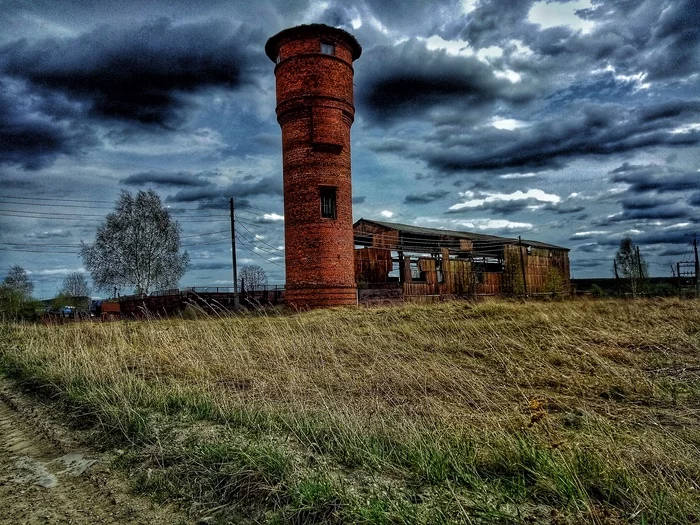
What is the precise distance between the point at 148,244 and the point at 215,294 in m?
11.8

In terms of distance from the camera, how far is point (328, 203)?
19.8m

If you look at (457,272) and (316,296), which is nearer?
(316,296)

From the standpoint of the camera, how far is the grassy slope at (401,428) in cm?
292

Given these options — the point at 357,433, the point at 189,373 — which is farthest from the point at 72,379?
the point at 357,433

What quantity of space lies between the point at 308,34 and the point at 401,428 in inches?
748

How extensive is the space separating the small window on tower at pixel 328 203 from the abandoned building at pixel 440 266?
3.19 m

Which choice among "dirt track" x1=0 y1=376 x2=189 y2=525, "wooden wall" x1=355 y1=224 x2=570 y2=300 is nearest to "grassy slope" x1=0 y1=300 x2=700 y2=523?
"dirt track" x1=0 y1=376 x2=189 y2=525

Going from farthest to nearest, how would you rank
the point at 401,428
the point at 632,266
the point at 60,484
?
the point at 632,266 < the point at 401,428 < the point at 60,484

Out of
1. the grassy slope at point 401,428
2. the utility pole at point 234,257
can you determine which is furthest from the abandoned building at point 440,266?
the grassy slope at point 401,428

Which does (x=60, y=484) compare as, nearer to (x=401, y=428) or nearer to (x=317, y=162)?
(x=401, y=428)

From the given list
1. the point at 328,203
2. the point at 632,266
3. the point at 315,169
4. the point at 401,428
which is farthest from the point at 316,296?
the point at 632,266

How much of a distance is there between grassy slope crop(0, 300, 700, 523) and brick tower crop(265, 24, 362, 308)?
33.1 feet

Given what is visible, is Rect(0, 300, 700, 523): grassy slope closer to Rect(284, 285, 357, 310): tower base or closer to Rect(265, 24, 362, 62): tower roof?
Rect(284, 285, 357, 310): tower base

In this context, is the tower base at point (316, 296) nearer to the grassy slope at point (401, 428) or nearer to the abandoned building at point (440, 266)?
the abandoned building at point (440, 266)
